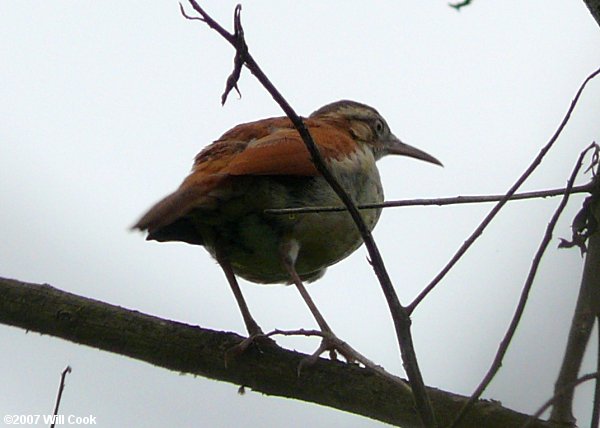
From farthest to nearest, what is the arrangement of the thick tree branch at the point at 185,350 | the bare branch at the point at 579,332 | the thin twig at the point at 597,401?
the thick tree branch at the point at 185,350 → the bare branch at the point at 579,332 → the thin twig at the point at 597,401

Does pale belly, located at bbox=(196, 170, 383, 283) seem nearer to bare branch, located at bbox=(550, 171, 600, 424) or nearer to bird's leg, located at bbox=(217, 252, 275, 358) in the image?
bird's leg, located at bbox=(217, 252, 275, 358)

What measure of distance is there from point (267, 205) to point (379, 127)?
88.3 inches

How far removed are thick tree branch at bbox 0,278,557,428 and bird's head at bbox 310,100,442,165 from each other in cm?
264

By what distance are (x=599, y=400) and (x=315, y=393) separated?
85.3 inches

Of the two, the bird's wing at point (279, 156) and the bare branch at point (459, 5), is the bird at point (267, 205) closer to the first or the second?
the bird's wing at point (279, 156)

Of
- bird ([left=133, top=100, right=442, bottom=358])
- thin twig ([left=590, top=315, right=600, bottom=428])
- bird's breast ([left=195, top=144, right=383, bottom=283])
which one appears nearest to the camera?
thin twig ([left=590, top=315, right=600, bottom=428])

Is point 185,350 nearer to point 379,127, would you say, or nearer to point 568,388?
point 568,388

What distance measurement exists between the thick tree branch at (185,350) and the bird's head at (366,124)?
2.64m

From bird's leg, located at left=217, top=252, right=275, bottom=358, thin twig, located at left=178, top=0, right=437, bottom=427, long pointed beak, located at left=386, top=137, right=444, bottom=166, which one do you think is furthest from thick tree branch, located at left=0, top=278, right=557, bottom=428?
long pointed beak, located at left=386, top=137, right=444, bottom=166

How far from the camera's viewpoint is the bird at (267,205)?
16.8ft

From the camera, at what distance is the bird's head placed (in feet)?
23.2

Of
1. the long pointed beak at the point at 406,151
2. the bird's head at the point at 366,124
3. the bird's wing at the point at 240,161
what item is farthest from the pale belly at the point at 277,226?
the long pointed beak at the point at 406,151

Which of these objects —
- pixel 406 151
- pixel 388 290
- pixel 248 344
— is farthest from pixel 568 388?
pixel 406 151

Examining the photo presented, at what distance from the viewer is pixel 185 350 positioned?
459 cm
